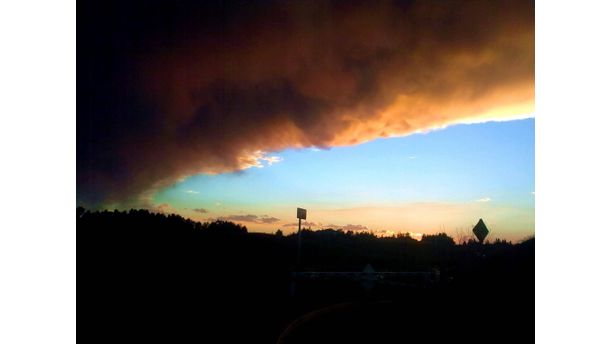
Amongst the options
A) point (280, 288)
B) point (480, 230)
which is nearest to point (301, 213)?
point (280, 288)

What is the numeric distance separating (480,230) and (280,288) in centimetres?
267

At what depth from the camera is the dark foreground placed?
4633 millimetres

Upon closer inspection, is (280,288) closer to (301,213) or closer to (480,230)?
(301,213)

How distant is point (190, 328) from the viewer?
15.4 ft

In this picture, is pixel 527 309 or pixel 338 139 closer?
pixel 527 309

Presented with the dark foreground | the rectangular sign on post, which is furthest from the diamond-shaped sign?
the rectangular sign on post

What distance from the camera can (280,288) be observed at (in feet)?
18.4

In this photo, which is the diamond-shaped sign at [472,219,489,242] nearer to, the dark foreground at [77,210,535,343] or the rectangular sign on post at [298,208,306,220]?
the dark foreground at [77,210,535,343]
